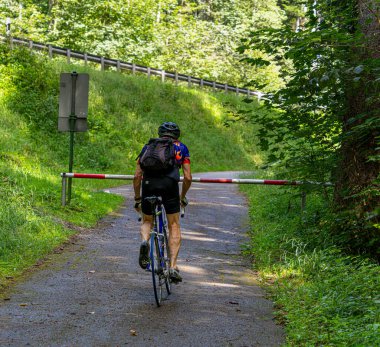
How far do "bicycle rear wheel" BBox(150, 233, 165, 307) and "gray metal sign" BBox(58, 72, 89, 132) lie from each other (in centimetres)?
708

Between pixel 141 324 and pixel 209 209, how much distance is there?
10.2 metres

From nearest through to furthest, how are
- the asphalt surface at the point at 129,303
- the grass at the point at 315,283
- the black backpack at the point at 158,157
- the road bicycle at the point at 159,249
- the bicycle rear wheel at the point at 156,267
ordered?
the grass at the point at 315,283 < the asphalt surface at the point at 129,303 < the bicycle rear wheel at the point at 156,267 < the road bicycle at the point at 159,249 < the black backpack at the point at 158,157

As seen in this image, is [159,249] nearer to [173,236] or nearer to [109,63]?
[173,236]

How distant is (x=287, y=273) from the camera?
8648 millimetres

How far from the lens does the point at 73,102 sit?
13805 millimetres

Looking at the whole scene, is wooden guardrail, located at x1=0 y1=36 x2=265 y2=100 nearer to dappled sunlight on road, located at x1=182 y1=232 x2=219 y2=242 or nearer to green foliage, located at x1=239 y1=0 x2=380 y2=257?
dappled sunlight on road, located at x1=182 y1=232 x2=219 y2=242

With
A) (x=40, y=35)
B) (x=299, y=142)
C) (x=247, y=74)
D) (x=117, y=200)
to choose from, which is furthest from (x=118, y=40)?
(x=299, y=142)

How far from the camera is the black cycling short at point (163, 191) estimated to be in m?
7.35

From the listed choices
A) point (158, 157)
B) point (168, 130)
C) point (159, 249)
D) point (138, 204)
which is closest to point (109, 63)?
point (138, 204)

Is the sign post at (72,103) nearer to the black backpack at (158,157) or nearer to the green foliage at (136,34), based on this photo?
the black backpack at (158,157)

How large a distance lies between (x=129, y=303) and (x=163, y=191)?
131 centimetres

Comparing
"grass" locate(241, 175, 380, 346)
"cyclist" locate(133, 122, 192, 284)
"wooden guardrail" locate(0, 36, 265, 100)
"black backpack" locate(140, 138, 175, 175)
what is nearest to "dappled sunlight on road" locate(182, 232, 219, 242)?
"grass" locate(241, 175, 380, 346)

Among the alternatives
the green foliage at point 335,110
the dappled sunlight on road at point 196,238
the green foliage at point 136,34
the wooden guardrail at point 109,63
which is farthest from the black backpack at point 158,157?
the green foliage at point 136,34

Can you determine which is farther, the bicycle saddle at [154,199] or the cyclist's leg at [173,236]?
the cyclist's leg at [173,236]
